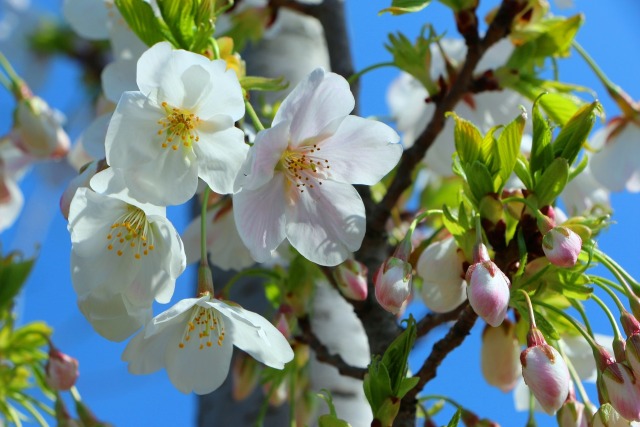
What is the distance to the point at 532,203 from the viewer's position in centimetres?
90

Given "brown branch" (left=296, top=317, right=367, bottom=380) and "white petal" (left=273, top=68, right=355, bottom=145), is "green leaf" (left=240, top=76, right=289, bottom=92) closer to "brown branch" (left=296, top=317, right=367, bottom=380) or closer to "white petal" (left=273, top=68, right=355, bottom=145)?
"white petal" (left=273, top=68, right=355, bottom=145)

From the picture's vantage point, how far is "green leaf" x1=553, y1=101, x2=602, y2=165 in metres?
0.90

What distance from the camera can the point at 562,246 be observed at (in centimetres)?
81

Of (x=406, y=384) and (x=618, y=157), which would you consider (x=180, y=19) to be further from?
(x=618, y=157)

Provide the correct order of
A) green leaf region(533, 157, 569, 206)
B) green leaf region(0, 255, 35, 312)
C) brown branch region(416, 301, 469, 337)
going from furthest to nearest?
green leaf region(0, 255, 35, 312), brown branch region(416, 301, 469, 337), green leaf region(533, 157, 569, 206)

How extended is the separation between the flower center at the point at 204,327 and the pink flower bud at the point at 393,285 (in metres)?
0.21

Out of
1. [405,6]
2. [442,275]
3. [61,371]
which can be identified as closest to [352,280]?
[442,275]

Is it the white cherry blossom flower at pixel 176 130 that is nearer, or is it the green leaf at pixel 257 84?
the white cherry blossom flower at pixel 176 130

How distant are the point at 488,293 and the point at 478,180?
0.54 ft

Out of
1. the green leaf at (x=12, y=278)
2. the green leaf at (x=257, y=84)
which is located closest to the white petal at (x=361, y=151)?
the green leaf at (x=257, y=84)

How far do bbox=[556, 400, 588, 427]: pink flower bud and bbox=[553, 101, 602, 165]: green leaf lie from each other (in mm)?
255

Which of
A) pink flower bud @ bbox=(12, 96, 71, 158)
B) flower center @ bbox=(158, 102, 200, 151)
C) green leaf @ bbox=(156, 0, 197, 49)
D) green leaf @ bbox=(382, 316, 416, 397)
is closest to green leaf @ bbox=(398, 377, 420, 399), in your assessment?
green leaf @ bbox=(382, 316, 416, 397)

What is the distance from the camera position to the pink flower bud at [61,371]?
3.98 ft

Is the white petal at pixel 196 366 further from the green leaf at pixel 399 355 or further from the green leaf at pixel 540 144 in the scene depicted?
the green leaf at pixel 540 144
